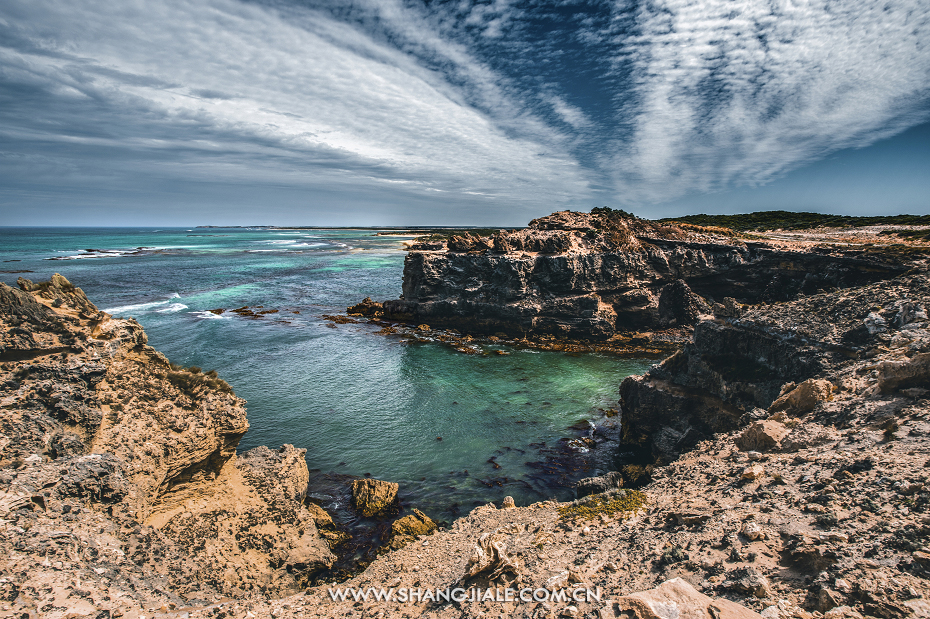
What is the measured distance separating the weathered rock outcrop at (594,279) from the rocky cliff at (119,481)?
3012 centimetres

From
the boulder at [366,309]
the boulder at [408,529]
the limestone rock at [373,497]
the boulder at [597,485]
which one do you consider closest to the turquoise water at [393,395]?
the limestone rock at [373,497]

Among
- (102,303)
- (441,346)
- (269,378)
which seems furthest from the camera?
(102,303)

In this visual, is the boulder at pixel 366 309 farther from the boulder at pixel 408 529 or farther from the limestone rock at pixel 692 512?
the limestone rock at pixel 692 512

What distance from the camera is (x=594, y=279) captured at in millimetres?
38812

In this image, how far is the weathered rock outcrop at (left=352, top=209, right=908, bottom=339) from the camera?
123 ft

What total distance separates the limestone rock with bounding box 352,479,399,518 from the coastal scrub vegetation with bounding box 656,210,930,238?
55751 millimetres

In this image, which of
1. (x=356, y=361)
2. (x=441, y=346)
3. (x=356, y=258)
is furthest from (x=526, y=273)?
(x=356, y=258)

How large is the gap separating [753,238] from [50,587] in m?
52.2

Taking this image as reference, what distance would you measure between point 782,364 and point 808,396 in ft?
10.9

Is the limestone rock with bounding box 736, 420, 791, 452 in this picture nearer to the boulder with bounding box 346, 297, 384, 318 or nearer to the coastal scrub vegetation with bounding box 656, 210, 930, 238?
the boulder with bounding box 346, 297, 384, 318

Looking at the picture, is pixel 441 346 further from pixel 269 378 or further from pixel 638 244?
pixel 638 244

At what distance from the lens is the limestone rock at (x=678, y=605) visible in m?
5.20

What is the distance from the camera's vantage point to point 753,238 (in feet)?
134

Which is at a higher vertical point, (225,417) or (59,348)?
(59,348)
